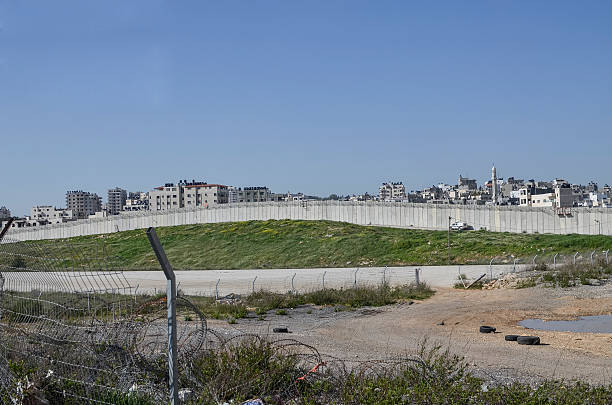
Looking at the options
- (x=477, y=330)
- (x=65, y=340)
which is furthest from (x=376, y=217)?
(x=65, y=340)

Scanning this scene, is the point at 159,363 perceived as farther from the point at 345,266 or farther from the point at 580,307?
the point at 345,266

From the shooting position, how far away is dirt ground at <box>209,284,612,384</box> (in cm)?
1545

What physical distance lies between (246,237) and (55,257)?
6731 centimetres

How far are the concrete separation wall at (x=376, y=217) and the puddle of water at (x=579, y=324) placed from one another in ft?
146

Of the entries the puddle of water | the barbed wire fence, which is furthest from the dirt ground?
the barbed wire fence

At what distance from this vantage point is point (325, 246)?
215ft

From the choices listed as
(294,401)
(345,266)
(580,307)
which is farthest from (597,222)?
(294,401)

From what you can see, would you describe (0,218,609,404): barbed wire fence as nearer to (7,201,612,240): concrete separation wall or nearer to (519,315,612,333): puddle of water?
(519,315,612,333): puddle of water

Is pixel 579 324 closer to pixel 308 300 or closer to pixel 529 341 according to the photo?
pixel 529 341

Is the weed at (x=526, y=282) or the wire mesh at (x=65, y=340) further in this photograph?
the weed at (x=526, y=282)

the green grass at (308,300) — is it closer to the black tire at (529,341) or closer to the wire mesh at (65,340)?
the black tire at (529,341)

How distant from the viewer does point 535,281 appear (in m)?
34.6

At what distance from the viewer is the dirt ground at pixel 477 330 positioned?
1545 cm

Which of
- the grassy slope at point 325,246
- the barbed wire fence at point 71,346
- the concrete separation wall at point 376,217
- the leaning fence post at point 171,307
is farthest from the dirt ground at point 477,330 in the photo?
the concrete separation wall at point 376,217
